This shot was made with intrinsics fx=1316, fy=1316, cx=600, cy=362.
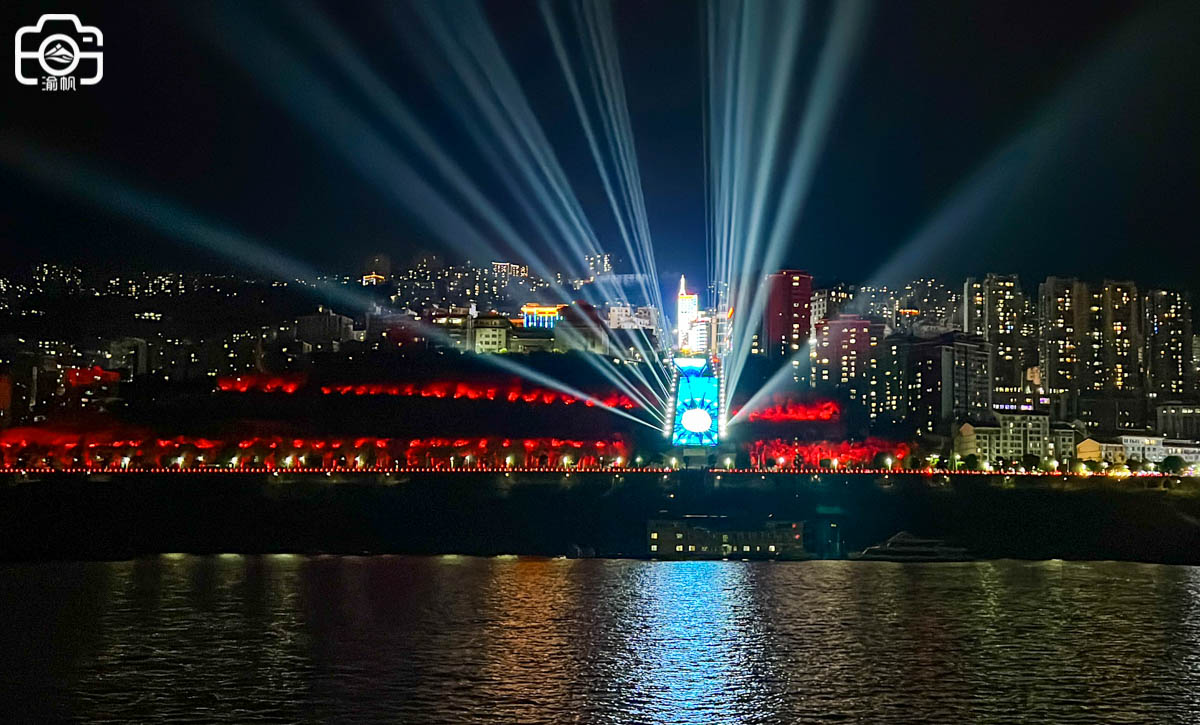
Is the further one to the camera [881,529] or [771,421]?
[771,421]

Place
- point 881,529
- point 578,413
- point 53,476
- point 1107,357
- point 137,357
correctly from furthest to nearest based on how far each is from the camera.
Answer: point 1107,357 < point 137,357 < point 578,413 < point 53,476 < point 881,529

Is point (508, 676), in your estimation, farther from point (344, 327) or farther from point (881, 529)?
point (344, 327)

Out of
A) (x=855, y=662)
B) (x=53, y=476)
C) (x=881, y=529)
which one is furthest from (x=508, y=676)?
(x=53, y=476)

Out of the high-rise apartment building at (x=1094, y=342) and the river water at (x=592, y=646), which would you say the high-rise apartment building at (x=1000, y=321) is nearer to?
the high-rise apartment building at (x=1094, y=342)

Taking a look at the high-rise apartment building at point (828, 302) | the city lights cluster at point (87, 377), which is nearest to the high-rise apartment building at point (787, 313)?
the high-rise apartment building at point (828, 302)

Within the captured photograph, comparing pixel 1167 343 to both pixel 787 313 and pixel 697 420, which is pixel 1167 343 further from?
pixel 697 420
